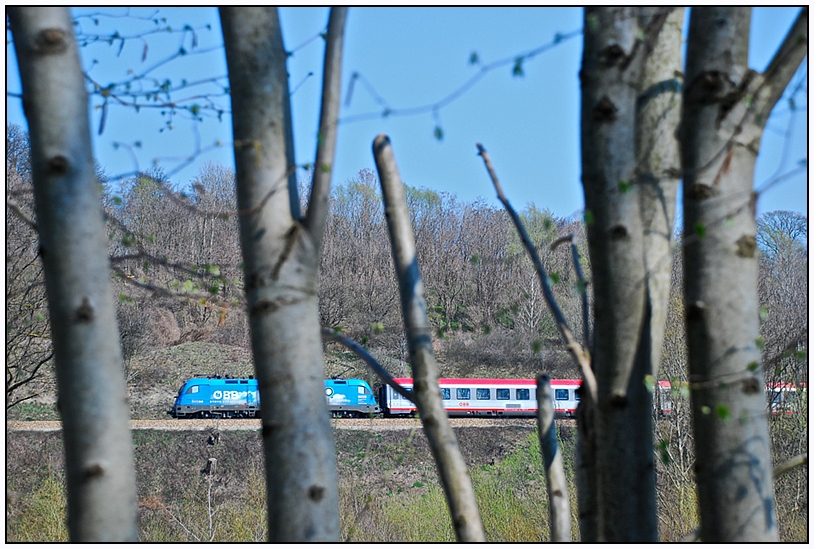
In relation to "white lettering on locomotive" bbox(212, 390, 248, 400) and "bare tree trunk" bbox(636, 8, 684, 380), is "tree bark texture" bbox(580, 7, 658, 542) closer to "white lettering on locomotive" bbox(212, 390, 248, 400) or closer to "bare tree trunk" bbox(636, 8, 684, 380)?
"bare tree trunk" bbox(636, 8, 684, 380)

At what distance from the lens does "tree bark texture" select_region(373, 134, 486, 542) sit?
2.26 m

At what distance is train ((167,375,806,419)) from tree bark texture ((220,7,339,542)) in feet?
61.8

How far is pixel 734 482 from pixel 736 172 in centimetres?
67

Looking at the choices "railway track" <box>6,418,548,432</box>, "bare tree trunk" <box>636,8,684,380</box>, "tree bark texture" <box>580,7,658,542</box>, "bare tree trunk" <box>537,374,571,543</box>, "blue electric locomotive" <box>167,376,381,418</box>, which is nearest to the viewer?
"tree bark texture" <box>580,7,658,542</box>

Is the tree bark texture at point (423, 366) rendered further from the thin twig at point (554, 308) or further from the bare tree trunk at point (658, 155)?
the bare tree trunk at point (658, 155)

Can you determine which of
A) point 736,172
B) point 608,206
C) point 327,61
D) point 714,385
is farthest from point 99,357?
point 736,172

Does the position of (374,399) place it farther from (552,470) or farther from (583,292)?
(583,292)

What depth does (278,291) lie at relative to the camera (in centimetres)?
166

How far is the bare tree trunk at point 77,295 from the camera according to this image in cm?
151

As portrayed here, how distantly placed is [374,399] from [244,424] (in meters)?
4.57

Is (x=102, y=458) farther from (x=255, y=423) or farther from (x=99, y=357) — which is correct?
(x=255, y=423)

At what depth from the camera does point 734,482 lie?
150 cm

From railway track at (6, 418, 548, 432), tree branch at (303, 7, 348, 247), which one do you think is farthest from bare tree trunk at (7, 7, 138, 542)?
railway track at (6, 418, 548, 432)

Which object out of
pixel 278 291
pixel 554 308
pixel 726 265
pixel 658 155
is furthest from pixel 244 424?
pixel 726 265
